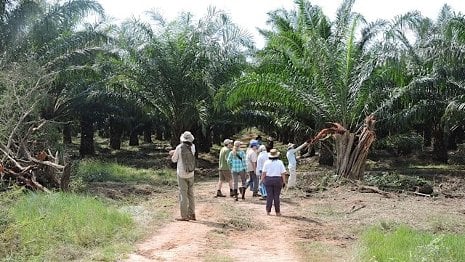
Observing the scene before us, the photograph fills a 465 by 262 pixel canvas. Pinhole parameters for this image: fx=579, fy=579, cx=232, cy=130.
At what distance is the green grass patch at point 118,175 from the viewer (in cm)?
1728

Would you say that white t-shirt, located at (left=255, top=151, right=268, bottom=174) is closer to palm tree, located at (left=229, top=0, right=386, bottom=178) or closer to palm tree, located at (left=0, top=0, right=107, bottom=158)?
palm tree, located at (left=229, top=0, right=386, bottom=178)

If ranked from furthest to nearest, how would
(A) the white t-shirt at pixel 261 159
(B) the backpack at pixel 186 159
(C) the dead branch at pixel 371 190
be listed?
(C) the dead branch at pixel 371 190
(A) the white t-shirt at pixel 261 159
(B) the backpack at pixel 186 159

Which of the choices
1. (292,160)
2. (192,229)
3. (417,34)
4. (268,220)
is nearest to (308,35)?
(417,34)

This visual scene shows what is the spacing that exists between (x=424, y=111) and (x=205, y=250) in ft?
47.6

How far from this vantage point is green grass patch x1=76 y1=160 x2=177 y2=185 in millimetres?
17281

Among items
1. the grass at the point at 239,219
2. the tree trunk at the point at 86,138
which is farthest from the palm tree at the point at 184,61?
the grass at the point at 239,219

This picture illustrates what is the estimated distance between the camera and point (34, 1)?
18.3 meters

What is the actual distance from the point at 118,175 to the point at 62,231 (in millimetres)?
9939

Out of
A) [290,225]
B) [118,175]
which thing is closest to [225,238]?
[290,225]

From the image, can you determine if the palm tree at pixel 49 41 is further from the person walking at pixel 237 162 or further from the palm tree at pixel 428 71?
the palm tree at pixel 428 71

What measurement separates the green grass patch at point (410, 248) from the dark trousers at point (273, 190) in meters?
3.47

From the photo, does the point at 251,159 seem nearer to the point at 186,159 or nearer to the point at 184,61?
the point at 186,159

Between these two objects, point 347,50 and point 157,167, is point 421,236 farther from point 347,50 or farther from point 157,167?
point 157,167

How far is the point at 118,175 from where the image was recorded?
60.1ft
